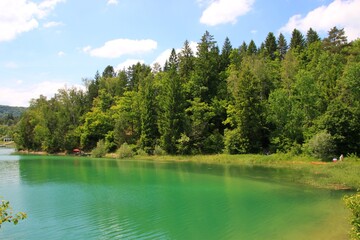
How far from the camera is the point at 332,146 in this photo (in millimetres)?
43406

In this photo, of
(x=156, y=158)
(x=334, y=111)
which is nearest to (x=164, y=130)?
(x=156, y=158)

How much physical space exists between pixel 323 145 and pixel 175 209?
28649 millimetres

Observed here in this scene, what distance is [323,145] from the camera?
43.1 meters

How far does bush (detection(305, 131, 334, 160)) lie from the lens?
43125 millimetres

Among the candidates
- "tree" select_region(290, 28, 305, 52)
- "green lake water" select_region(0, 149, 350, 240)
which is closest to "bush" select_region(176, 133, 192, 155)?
"green lake water" select_region(0, 149, 350, 240)

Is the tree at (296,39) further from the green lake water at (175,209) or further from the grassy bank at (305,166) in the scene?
the green lake water at (175,209)

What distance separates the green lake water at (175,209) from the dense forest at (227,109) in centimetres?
1990

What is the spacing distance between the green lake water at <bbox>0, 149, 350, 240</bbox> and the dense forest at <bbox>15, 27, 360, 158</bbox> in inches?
784

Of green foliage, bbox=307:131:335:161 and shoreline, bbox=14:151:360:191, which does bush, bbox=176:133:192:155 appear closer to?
shoreline, bbox=14:151:360:191

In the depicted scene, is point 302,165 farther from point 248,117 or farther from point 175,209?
point 175,209

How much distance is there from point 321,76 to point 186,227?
156 feet

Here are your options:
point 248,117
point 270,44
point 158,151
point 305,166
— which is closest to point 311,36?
point 270,44

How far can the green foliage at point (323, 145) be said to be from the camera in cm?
4312

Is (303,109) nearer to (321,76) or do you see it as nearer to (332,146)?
(321,76)
